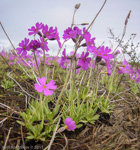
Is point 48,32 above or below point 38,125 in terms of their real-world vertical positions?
above

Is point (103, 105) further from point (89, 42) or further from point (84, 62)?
point (89, 42)

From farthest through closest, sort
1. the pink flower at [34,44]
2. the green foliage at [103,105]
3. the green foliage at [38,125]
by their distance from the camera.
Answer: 1. the green foliage at [103,105]
2. the pink flower at [34,44]
3. the green foliage at [38,125]

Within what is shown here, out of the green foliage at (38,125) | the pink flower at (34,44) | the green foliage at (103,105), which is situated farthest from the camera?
the green foliage at (103,105)

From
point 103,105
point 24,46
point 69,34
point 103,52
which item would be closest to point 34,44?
point 24,46

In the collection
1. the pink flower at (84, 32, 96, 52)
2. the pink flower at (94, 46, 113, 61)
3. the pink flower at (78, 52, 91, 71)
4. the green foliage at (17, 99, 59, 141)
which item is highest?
the pink flower at (84, 32, 96, 52)

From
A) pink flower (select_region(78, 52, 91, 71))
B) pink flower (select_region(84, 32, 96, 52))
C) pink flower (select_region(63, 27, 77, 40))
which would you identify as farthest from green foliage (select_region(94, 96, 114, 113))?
pink flower (select_region(63, 27, 77, 40))

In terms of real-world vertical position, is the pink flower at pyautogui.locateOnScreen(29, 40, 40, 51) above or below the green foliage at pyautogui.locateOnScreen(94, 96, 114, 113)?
above

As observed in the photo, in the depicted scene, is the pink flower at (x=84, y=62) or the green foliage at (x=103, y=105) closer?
the pink flower at (x=84, y=62)

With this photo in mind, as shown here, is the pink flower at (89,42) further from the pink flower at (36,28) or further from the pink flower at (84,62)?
the pink flower at (36,28)

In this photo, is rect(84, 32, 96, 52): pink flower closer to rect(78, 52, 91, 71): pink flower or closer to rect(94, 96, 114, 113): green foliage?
rect(78, 52, 91, 71): pink flower

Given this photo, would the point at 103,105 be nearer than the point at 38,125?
No

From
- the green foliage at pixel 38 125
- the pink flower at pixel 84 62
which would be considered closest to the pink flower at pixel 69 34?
the pink flower at pixel 84 62

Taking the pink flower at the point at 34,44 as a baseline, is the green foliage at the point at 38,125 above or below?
below

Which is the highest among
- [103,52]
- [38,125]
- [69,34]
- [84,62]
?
[69,34]
